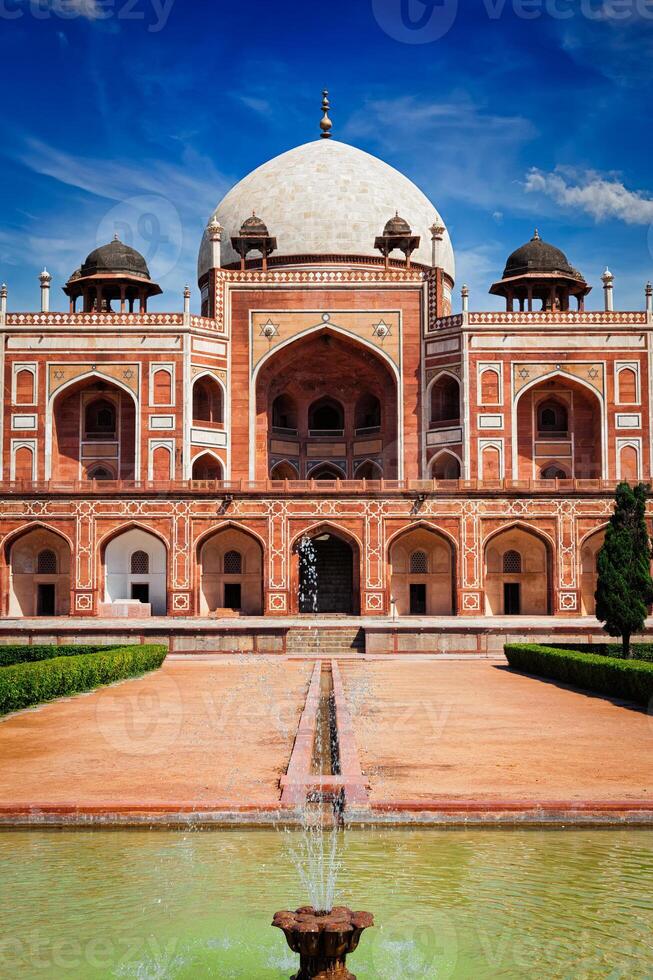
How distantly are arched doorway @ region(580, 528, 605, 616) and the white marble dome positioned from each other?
1429cm

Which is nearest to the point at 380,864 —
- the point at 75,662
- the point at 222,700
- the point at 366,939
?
the point at 366,939

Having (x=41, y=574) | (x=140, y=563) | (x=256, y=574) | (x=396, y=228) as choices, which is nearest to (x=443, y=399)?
(x=396, y=228)

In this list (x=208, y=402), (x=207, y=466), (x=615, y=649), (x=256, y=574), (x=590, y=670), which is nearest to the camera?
(x=590, y=670)

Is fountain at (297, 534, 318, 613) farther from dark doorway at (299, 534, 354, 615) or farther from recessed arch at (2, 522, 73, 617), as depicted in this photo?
recessed arch at (2, 522, 73, 617)

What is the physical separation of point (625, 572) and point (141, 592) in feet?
53.0

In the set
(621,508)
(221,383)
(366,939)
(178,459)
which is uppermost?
(221,383)

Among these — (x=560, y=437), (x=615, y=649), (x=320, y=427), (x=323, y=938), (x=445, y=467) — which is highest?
(x=320, y=427)

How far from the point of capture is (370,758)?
29.7ft

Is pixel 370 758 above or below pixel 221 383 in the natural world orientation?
below

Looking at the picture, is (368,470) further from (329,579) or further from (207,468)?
(329,579)

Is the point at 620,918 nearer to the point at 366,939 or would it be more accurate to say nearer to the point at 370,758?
the point at 366,939

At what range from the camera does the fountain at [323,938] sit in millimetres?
4207

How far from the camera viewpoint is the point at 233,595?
3117 cm

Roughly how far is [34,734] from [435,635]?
1230 centimetres
